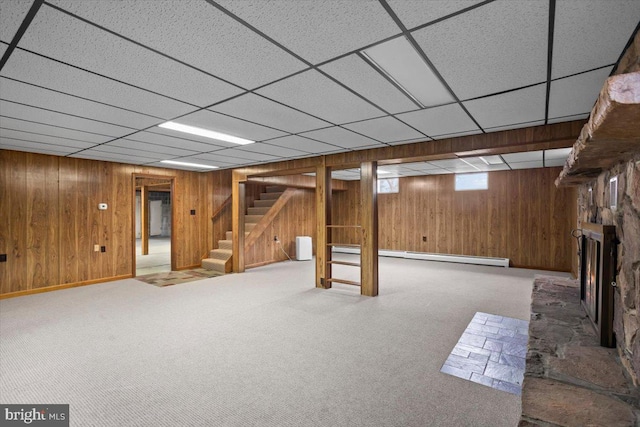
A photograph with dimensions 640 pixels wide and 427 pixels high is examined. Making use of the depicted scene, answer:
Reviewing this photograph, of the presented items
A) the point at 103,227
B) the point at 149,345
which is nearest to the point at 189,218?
the point at 103,227

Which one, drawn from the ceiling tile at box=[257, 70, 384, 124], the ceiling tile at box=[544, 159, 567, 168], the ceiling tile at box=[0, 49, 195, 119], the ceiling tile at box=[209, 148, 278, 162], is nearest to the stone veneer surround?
the ceiling tile at box=[257, 70, 384, 124]

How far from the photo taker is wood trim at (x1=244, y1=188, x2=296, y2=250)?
7.19m

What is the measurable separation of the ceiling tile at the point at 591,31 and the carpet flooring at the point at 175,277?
230 inches

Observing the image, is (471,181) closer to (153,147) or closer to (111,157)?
(153,147)

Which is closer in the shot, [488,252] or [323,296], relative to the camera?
[323,296]

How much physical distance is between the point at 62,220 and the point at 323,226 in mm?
4296

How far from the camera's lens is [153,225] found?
600 inches

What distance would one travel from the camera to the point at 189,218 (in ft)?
23.1

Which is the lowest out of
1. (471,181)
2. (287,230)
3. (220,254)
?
(220,254)

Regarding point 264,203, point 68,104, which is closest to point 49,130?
point 68,104

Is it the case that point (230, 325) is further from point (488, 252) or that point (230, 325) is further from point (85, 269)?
point (488, 252)

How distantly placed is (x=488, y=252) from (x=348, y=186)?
4292 mm

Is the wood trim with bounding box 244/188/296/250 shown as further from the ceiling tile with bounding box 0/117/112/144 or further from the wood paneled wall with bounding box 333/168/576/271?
the ceiling tile with bounding box 0/117/112/144

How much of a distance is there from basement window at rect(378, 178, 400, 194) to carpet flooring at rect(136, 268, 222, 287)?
16.5 feet
